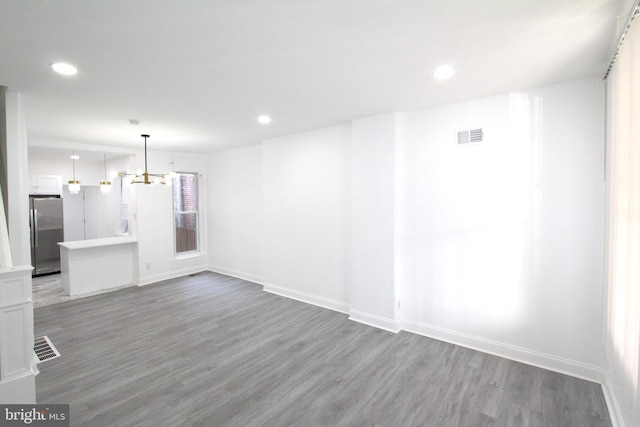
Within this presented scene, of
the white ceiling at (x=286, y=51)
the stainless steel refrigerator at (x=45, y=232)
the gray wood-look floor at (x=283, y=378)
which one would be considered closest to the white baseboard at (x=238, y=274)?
the gray wood-look floor at (x=283, y=378)

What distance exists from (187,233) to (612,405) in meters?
7.41

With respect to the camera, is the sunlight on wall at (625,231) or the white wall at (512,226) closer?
the sunlight on wall at (625,231)

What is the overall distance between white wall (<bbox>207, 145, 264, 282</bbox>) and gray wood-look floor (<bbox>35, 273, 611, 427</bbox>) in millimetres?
1958

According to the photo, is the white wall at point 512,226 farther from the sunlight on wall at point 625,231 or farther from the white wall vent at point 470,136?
the sunlight on wall at point 625,231

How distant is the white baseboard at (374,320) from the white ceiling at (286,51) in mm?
2716

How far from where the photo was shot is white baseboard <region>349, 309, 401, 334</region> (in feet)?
12.4

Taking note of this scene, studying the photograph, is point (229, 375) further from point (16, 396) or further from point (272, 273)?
point (272, 273)

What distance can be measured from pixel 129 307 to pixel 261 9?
4.90 meters

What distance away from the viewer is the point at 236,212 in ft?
Result: 20.8

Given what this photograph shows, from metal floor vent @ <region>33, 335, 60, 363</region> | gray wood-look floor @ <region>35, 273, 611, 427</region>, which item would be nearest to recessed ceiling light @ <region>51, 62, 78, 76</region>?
gray wood-look floor @ <region>35, 273, 611, 427</region>

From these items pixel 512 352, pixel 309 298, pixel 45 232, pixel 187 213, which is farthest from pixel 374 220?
pixel 45 232

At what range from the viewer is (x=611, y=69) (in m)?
2.35

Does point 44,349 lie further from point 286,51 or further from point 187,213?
point 286,51

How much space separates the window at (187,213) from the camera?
273 inches
